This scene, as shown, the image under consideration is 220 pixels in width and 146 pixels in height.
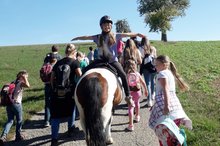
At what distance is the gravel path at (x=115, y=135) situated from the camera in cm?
837

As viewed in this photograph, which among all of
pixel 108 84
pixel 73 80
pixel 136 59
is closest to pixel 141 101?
pixel 136 59

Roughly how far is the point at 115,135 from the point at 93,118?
250 centimetres

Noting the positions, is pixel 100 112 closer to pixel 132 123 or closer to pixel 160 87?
pixel 160 87

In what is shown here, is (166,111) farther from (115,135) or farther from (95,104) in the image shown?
(115,135)

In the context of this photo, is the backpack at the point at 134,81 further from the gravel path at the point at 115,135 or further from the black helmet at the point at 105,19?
the black helmet at the point at 105,19

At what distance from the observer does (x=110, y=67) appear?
7832 mm

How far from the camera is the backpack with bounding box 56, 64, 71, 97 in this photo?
7.85 m

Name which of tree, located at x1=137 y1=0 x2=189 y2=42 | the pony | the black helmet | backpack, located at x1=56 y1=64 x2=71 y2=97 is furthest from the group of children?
tree, located at x1=137 y1=0 x2=189 y2=42

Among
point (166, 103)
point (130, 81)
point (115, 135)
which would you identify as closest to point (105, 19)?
point (130, 81)

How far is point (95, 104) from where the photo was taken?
21.4ft

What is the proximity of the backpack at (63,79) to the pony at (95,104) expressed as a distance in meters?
0.87

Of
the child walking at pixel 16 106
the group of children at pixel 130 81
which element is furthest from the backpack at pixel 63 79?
the child walking at pixel 16 106

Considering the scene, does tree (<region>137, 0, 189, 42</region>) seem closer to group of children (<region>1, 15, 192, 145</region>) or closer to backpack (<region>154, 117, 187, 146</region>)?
group of children (<region>1, 15, 192, 145</region>)

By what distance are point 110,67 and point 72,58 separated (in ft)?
3.38
